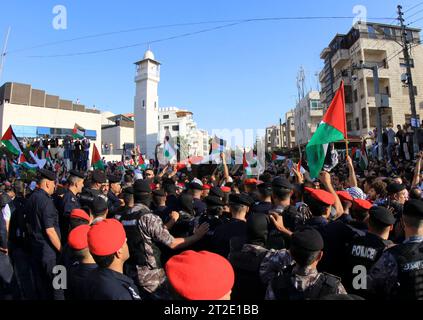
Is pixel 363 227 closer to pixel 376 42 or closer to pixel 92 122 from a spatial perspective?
pixel 376 42

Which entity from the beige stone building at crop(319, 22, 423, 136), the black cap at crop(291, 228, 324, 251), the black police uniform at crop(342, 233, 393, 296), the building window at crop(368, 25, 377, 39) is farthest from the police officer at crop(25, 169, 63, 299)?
the building window at crop(368, 25, 377, 39)

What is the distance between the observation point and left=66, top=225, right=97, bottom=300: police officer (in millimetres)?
2391

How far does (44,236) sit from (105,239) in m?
2.56

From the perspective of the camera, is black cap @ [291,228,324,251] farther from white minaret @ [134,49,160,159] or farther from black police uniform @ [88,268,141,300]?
white minaret @ [134,49,160,159]

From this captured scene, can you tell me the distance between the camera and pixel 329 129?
660cm

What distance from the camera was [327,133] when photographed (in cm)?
657

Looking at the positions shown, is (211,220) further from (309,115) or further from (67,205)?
(309,115)

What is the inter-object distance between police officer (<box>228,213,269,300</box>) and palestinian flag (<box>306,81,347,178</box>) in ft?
13.3

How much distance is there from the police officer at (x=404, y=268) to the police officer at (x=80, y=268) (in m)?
2.17

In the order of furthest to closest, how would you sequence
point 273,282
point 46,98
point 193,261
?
1. point 46,98
2. point 273,282
3. point 193,261

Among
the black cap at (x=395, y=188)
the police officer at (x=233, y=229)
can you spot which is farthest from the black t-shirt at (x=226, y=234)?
the black cap at (x=395, y=188)

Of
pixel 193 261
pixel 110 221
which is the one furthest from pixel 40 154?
pixel 193 261
